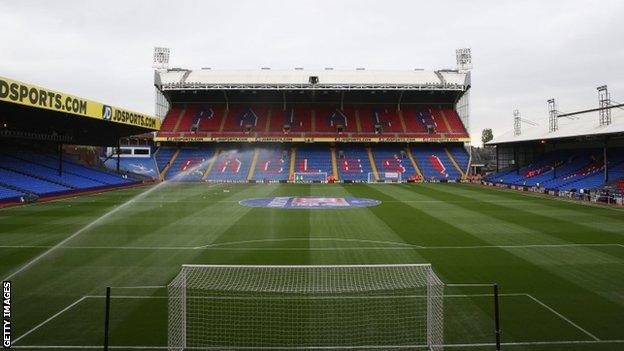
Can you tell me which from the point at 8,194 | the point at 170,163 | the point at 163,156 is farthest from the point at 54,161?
the point at 163,156

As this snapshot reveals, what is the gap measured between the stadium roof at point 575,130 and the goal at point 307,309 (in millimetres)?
35639

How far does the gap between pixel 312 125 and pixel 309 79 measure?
7.77 meters

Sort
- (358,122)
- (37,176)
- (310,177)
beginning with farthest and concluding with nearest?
(358,122)
(310,177)
(37,176)

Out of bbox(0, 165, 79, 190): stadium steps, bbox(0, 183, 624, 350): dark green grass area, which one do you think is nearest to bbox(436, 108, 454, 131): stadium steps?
bbox(0, 183, 624, 350): dark green grass area

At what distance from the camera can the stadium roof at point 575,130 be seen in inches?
1538

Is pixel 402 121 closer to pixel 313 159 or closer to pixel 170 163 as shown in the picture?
pixel 313 159

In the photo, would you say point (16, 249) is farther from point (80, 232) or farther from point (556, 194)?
point (556, 194)

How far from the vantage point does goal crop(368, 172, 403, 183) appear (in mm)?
60406

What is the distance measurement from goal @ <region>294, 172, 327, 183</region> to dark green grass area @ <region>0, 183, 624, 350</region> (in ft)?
97.7

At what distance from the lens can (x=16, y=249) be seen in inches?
673

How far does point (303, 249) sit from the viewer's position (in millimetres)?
17328

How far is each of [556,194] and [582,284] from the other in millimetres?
31908

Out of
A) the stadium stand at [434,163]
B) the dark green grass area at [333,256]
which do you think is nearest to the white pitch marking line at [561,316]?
the dark green grass area at [333,256]

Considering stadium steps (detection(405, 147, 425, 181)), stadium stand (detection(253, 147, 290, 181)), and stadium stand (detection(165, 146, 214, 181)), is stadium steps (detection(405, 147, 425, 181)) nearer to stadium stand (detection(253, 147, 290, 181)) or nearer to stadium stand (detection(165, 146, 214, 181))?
stadium stand (detection(253, 147, 290, 181))
